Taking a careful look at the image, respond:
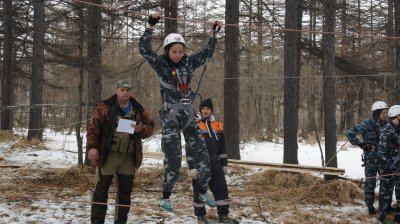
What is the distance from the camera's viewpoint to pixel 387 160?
21.3 ft

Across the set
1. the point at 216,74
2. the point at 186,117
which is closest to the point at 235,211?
the point at 186,117

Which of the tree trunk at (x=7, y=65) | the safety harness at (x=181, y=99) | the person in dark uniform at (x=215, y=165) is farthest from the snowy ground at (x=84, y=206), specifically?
the tree trunk at (x=7, y=65)

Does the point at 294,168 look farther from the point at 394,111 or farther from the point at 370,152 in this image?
the point at 394,111

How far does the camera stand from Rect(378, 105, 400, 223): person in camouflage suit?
6.35 m

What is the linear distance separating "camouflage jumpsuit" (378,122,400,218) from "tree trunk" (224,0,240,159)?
4.85 metres

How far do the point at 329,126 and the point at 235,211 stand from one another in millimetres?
4153

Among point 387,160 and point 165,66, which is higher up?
point 165,66

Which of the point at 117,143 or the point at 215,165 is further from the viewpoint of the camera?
the point at 215,165

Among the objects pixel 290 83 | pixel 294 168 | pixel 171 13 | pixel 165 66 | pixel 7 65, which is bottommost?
pixel 294 168

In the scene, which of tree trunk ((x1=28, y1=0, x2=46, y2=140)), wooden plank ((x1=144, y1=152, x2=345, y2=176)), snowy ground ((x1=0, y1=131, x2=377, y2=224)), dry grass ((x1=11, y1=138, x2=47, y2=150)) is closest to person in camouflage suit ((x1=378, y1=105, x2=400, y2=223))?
snowy ground ((x1=0, y1=131, x2=377, y2=224))

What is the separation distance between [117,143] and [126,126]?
23 centimetres

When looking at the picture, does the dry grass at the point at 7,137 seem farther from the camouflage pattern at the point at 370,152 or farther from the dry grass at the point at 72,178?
the camouflage pattern at the point at 370,152

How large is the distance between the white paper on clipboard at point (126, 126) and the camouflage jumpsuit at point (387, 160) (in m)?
4.00

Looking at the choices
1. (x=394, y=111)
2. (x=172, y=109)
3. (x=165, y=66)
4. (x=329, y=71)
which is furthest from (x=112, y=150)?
(x=329, y=71)
